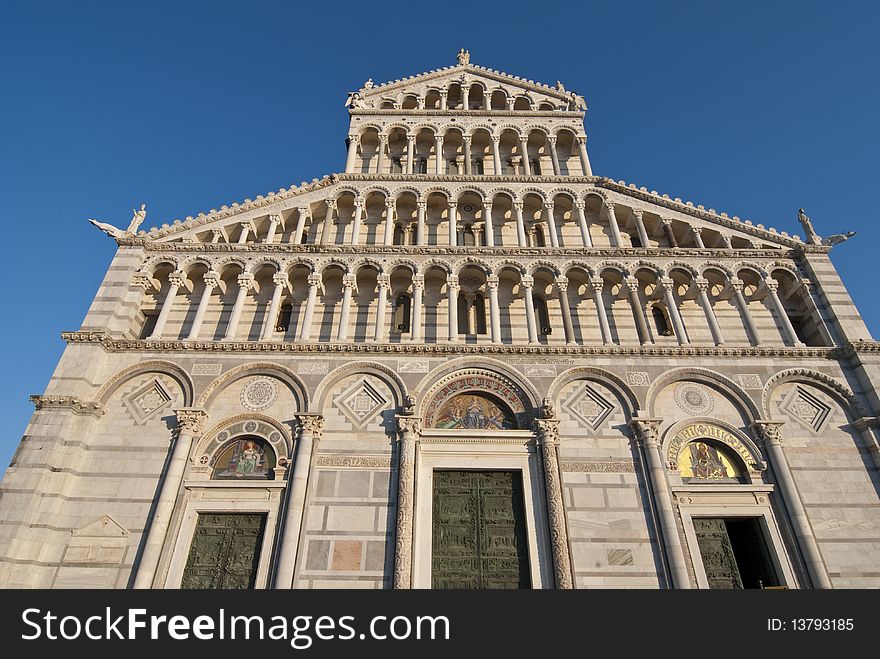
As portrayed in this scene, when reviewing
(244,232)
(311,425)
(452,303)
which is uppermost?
(244,232)

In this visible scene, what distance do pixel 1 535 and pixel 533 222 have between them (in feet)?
58.6

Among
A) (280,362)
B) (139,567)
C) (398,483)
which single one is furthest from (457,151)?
(139,567)

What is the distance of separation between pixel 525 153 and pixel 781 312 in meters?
10.7

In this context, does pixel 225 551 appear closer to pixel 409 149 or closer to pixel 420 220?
pixel 420 220

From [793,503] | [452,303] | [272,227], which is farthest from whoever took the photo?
[272,227]

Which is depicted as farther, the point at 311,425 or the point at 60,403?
the point at 311,425

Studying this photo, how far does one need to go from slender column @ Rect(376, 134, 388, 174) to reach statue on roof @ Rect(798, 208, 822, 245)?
15422 mm

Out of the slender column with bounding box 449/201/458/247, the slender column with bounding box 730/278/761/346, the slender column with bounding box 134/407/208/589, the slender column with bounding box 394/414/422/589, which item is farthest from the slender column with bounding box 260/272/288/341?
the slender column with bounding box 730/278/761/346

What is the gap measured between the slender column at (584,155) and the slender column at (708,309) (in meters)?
6.18

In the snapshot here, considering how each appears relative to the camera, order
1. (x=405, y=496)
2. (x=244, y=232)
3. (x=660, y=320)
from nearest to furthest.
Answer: (x=405, y=496) → (x=660, y=320) → (x=244, y=232)

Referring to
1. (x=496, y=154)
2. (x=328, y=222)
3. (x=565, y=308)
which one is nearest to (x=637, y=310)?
(x=565, y=308)

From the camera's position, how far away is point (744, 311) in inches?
646

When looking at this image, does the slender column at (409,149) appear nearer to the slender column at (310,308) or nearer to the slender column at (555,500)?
the slender column at (310,308)

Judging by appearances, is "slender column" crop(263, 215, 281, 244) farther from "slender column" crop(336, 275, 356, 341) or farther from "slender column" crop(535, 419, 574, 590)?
"slender column" crop(535, 419, 574, 590)
